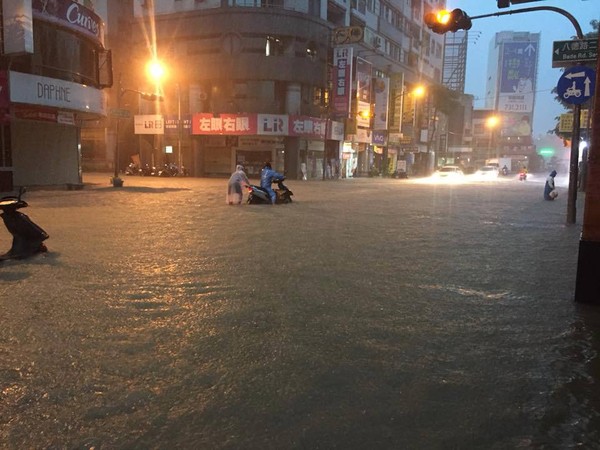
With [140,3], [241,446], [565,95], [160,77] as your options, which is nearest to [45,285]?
[241,446]

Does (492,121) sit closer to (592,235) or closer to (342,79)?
(342,79)

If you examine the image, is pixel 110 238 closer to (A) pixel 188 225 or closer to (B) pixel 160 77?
(A) pixel 188 225

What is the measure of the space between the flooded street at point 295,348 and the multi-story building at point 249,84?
1211 inches

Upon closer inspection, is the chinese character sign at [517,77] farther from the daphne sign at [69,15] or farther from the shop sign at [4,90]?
the shop sign at [4,90]

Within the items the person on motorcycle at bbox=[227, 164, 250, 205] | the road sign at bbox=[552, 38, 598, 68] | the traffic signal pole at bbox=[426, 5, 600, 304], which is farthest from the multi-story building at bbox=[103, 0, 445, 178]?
the traffic signal pole at bbox=[426, 5, 600, 304]

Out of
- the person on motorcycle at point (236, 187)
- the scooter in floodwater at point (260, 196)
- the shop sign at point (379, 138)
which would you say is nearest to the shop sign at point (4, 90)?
the person on motorcycle at point (236, 187)

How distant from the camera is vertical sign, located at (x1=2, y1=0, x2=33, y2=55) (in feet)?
55.0

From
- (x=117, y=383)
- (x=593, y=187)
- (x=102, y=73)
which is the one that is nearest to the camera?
(x=117, y=383)

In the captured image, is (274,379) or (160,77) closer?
(274,379)

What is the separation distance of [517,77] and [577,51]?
10636 centimetres

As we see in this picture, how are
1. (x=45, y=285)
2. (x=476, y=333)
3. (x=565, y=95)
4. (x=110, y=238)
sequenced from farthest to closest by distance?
(x=565, y=95) < (x=110, y=238) < (x=45, y=285) < (x=476, y=333)

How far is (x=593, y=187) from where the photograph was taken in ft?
18.7

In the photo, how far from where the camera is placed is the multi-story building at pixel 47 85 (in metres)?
17.4

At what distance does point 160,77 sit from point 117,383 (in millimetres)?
41322
